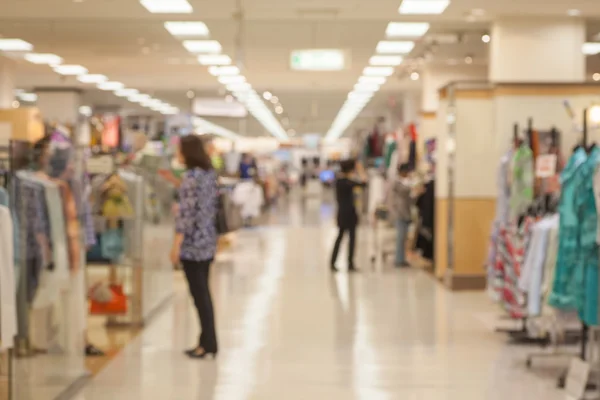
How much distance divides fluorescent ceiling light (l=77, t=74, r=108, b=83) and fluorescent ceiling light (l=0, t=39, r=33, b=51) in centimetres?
426

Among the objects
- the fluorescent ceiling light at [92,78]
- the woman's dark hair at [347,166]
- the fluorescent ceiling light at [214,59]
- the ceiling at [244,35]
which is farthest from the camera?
the fluorescent ceiling light at [92,78]

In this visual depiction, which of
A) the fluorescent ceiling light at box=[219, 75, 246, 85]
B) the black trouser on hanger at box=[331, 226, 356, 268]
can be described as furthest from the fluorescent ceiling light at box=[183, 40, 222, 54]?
the fluorescent ceiling light at box=[219, 75, 246, 85]

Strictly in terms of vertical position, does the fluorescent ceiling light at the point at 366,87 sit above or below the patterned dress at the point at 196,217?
above

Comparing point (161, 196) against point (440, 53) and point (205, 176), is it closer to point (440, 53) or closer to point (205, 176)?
point (205, 176)

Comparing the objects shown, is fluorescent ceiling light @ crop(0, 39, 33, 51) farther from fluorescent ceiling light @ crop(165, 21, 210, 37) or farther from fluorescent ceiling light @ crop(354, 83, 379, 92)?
fluorescent ceiling light @ crop(354, 83, 379, 92)

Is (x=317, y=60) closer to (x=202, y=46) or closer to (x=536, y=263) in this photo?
(x=202, y=46)

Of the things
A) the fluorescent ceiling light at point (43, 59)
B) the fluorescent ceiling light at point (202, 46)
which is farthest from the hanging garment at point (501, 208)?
the fluorescent ceiling light at point (43, 59)

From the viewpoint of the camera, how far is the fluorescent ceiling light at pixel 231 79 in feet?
60.7

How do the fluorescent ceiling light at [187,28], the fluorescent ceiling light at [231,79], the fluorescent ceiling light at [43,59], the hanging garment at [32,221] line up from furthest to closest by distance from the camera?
the fluorescent ceiling light at [231,79], the fluorescent ceiling light at [43,59], the fluorescent ceiling light at [187,28], the hanging garment at [32,221]

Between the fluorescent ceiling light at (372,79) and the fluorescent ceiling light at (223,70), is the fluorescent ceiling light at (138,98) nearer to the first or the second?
the fluorescent ceiling light at (223,70)

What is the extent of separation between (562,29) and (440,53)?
3814 mm

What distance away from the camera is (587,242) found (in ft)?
21.7

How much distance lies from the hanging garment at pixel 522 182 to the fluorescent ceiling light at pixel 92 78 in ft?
34.7

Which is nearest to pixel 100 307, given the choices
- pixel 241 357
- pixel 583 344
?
pixel 241 357
